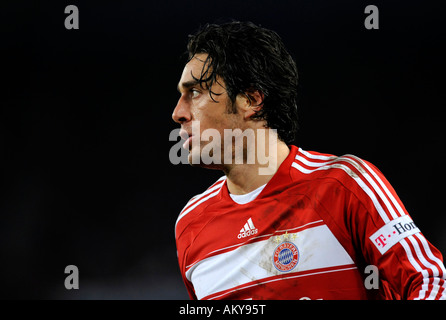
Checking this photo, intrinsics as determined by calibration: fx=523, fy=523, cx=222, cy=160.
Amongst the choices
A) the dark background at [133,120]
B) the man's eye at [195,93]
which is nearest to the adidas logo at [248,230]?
the man's eye at [195,93]

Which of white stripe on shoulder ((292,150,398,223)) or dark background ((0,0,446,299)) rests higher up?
dark background ((0,0,446,299))

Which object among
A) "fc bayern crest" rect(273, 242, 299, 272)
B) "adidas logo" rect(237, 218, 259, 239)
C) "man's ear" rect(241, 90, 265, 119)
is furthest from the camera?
"man's ear" rect(241, 90, 265, 119)

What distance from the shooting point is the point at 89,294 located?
12.6 ft

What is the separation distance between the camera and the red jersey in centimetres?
147

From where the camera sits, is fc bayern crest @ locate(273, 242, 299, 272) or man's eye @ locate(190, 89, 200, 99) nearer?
fc bayern crest @ locate(273, 242, 299, 272)

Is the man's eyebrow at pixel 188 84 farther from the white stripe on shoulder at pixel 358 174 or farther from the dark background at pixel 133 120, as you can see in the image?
the dark background at pixel 133 120

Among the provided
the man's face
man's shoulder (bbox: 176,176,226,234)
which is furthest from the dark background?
the man's face

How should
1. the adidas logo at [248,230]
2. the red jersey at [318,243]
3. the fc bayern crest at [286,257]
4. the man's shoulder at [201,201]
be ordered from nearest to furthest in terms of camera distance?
the red jersey at [318,243] → the fc bayern crest at [286,257] → the adidas logo at [248,230] → the man's shoulder at [201,201]

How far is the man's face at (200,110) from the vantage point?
183 cm

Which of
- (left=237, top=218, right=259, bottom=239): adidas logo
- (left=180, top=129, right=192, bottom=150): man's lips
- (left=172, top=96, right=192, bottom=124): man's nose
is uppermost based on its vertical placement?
(left=172, top=96, right=192, bottom=124): man's nose

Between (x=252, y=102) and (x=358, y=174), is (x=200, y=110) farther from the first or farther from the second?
(x=358, y=174)

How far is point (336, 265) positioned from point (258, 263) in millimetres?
265

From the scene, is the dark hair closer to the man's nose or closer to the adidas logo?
the man's nose
